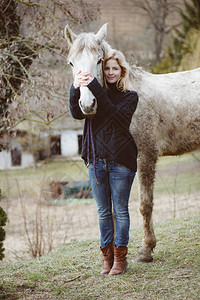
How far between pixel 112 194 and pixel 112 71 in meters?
1.13

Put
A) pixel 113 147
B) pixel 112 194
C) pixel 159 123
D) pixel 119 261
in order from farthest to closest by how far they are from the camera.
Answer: pixel 159 123, pixel 119 261, pixel 112 194, pixel 113 147

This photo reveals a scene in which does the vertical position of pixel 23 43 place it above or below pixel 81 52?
above

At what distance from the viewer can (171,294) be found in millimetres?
2715

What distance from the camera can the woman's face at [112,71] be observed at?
292 centimetres

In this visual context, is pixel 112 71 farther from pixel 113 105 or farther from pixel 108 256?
pixel 108 256

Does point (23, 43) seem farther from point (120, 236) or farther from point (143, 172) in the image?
point (120, 236)

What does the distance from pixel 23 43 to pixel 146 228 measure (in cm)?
334

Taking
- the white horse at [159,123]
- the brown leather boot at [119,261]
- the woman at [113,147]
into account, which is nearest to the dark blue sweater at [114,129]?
the woman at [113,147]

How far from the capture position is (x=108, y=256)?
123 inches

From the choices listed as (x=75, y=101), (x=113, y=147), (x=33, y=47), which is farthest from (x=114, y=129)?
(x=33, y=47)

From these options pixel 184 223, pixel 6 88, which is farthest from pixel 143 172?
pixel 6 88

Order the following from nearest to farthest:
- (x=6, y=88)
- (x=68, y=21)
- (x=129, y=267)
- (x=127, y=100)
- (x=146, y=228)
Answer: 1. (x=127, y=100)
2. (x=129, y=267)
3. (x=146, y=228)
4. (x=6, y=88)
5. (x=68, y=21)

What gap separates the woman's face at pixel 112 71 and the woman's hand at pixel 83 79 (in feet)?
1.05

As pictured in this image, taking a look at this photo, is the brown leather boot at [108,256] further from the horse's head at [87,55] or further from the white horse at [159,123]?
the horse's head at [87,55]
